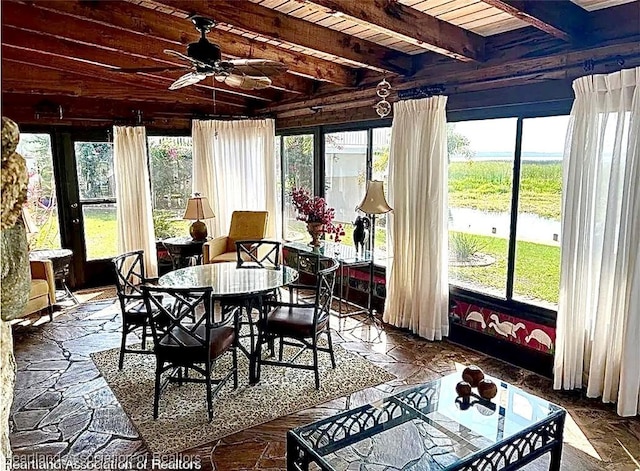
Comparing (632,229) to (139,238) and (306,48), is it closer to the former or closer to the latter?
(306,48)

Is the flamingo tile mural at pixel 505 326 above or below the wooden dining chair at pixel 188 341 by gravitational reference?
below

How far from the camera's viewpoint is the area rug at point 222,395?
2.96 metres

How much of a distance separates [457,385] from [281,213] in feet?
15.0

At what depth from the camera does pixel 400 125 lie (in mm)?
4418

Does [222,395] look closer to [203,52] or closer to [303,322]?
[303,322]

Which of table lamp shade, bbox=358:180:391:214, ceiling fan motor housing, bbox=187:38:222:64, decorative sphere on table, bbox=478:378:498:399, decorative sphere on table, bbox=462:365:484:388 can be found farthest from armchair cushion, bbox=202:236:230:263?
decorative sphere on table, bbox=478:378:498:399

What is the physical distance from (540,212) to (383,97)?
1.92 meters

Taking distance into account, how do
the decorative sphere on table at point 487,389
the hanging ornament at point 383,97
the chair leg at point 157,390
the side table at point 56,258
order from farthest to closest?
the side table at point 56,258, the hanging ornament at point 383,97, the chair leg at point 157,390, the decorative sphere on table at point 487,389

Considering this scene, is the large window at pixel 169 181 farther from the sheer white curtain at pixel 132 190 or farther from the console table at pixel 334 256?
the console table at pixel 334 256

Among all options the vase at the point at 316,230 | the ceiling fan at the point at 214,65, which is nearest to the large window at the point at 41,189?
the vase at the point at 316,230

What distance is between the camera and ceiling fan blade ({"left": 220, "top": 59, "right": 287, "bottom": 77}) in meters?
2.90

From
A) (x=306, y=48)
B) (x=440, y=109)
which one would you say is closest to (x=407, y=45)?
(x=440, y=109)

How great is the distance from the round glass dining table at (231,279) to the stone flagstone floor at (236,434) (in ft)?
3.05

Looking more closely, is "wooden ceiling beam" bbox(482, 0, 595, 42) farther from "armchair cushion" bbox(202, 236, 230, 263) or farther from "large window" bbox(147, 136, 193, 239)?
"large window" bbox(147, 136, 193, 239)
